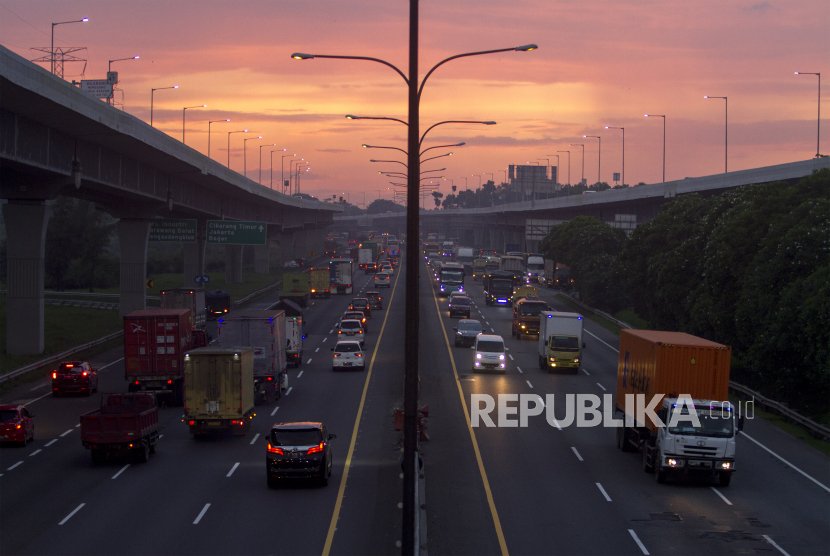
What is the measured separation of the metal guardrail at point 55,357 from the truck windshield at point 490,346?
22.9 m

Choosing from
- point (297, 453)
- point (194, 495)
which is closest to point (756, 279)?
point (297, 453)

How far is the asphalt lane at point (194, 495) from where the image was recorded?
59.6 feet

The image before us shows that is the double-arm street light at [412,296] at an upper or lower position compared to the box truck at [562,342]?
upper

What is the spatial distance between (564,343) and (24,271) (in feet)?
95.3

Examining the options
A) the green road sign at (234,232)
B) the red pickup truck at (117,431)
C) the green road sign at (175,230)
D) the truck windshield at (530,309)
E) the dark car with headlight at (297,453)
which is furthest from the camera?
the green road sign at (234,232)

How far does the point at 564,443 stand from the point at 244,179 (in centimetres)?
5398

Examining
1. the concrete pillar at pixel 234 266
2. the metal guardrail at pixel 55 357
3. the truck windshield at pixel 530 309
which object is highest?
the concrete pillar at pixel 234 266

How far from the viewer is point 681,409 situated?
2384 cm

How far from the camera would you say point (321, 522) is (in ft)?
64.7

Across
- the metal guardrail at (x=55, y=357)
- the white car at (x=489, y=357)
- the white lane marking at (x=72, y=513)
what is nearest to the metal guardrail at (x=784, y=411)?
the white car at (x=489, y=357)

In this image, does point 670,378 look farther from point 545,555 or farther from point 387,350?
point 387,350

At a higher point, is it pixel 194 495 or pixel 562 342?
pixel 562 342

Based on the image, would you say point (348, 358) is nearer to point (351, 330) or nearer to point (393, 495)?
point (351, 330)

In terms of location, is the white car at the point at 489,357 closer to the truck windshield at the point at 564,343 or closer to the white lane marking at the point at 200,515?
the truck windshield at the point at 564,343
